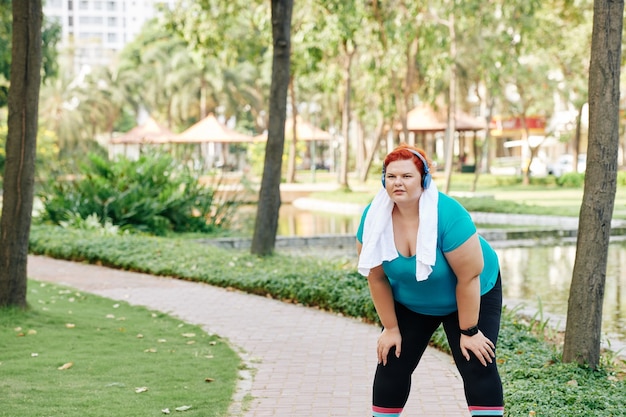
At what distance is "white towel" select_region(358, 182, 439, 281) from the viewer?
4117 mm

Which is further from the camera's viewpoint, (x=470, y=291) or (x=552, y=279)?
(x=552, y=279)

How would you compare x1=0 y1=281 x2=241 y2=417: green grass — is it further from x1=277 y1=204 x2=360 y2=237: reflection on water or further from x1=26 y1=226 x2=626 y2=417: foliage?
x1=277 y1=204 x2=360 y2=237: reflection on water

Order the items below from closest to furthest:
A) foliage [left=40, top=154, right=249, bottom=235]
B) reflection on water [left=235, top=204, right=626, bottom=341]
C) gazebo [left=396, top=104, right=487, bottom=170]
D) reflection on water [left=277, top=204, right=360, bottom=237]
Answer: reflection on water [left=235, top=204, right=626, bottom=341] < foliage [left=40, top=154, right=249, bottom=235] < reflection on water [left=277, top=204, right=360, bottom=237] < gazebo [left=396, top=104, right=487, bottom=170]

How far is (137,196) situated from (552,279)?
8.18m

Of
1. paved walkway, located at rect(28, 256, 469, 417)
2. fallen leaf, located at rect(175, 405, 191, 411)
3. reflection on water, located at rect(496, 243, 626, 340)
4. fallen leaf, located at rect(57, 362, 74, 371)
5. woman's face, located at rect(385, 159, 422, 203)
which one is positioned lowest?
reflection on water, located at rect(496, 243, 626, 340)

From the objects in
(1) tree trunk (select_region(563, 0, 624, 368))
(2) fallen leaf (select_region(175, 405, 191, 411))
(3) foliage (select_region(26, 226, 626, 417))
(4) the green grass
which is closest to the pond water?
(3) foliage (select_region(26, 226, 626, 417))

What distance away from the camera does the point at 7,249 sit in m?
8.91

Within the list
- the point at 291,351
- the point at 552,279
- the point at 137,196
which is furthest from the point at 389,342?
the point at 137,196

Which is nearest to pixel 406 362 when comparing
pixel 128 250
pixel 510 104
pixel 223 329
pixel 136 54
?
pixel 223 329

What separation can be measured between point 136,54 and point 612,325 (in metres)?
70.8

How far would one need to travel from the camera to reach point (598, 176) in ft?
20.6

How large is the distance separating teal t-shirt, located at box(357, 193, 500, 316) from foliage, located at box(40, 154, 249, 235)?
13.9m

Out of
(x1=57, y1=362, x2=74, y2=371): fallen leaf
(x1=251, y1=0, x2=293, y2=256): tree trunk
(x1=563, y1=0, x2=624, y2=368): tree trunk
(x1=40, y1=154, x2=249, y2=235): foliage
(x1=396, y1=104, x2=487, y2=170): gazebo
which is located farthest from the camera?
(x1=396, y1=104, x2=487, y2=170): gazebo

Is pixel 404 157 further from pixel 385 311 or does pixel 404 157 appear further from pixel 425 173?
pixel 385 311
